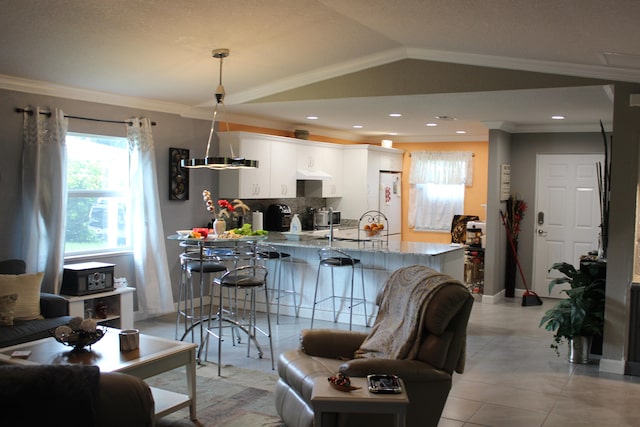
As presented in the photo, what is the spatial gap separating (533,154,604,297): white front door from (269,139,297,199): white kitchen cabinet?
3360mm

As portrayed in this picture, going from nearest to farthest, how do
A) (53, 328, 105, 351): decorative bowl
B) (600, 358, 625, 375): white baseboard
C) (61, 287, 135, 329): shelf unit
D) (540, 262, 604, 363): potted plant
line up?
(53, 328, 105, 351): decorative bowl
(600, 358, 625, 375): white baseboard
(540, 262, 604, 363): potted plant
(61, 287, 135, 329): shelf unit

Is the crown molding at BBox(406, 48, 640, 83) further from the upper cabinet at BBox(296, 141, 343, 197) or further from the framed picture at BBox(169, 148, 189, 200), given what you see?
the upper cabinet at BBox(296, 141, 343, 197)

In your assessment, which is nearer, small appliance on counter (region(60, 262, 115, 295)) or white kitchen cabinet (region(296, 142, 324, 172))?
small appliance on counter (region(60, 262, 115, 295))

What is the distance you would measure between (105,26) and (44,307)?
220 cm

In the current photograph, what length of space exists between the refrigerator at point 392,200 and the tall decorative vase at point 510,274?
1941 mm

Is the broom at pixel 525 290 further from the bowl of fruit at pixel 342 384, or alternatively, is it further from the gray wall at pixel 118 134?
the bowl of fruit at pixel 342 384

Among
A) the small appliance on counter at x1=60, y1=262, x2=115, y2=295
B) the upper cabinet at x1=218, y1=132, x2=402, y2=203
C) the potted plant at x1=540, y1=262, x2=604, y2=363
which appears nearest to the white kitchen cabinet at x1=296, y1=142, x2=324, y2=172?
the upper cabinet at x1=218, y1=132, x2=402, y2=203

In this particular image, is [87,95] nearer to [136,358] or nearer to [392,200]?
[136,358]

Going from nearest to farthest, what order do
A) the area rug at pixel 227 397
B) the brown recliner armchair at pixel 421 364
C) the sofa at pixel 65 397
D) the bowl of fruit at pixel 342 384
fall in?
1. the sofa at pixel 65 397
2. the bowl of fruit at pixel 342 384
3. the brown recliner armchair at pixel 421 364
4. the area rug at pixel 227 397

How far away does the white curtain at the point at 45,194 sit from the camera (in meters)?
5.14

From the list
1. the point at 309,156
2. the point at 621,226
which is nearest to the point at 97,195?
the point at 309,156

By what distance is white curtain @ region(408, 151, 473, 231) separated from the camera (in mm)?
9625

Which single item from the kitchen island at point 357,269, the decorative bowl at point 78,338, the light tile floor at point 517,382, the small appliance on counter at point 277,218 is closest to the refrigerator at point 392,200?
the small appliance on counter at point 277,218

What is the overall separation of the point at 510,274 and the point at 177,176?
4.62 m
